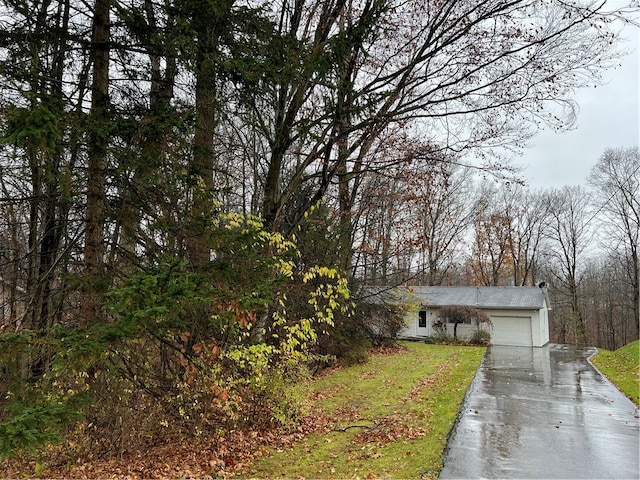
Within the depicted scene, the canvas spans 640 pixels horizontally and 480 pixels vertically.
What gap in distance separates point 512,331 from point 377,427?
20.3 meters

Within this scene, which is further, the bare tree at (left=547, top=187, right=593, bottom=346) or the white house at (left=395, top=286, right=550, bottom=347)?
the bare tree at (left=547, top=187, right=593, bottom=346)

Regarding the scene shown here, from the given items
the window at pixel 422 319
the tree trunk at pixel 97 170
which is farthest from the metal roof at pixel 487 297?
the tree trunk at pixel 97 170

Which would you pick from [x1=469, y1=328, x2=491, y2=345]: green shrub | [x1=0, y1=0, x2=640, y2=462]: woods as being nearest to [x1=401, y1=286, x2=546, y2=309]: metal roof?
[x1=469, y1=328, x2=491, y2=345]: green shrub

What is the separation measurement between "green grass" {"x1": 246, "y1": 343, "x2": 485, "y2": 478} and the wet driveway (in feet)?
1.07

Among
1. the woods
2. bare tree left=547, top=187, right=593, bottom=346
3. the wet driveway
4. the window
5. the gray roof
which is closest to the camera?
the woods

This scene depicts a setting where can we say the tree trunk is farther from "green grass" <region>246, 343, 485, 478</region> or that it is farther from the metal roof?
the metal roof

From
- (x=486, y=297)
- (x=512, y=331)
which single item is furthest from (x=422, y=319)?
(x=512, y=331)

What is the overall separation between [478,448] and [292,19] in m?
7.50

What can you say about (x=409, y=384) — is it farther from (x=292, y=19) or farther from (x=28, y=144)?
(x=28, y=144)

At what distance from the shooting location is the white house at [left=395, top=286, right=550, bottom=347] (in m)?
23.6

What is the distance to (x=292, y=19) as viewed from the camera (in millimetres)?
7375

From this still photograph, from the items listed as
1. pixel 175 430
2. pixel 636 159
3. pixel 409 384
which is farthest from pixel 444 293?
pixel 175 430

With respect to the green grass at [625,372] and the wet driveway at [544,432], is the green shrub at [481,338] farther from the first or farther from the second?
the wet driveway at [544,432]

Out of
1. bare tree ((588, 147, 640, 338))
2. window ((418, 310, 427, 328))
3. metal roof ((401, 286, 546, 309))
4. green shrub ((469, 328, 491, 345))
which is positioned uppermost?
bare tree ((588, 147, 640, 338))
